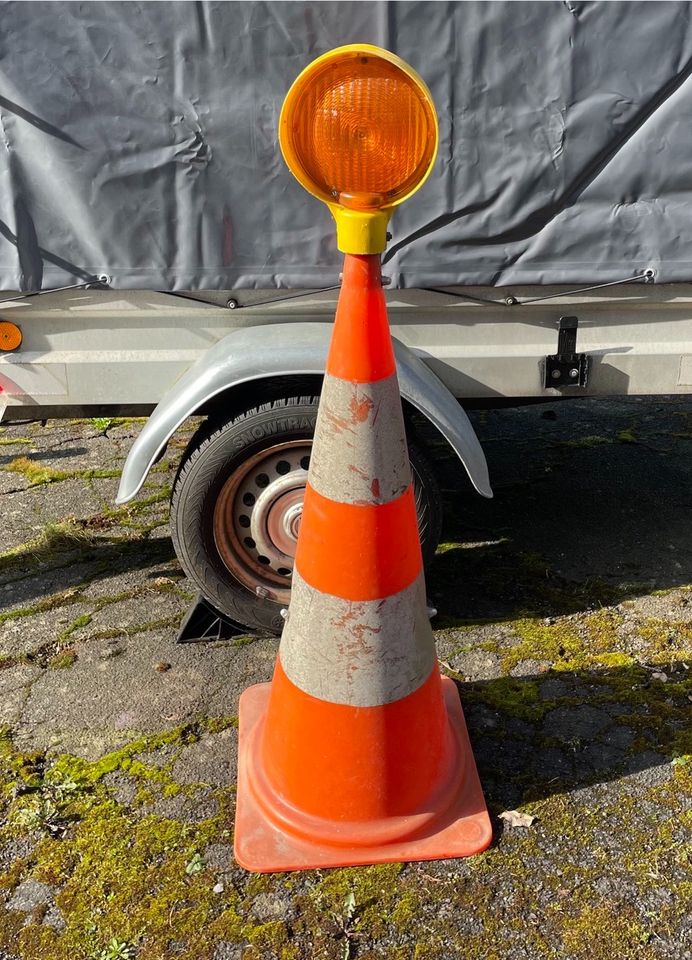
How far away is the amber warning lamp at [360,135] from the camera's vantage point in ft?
6.62

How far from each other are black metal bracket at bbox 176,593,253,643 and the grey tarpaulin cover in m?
1.23

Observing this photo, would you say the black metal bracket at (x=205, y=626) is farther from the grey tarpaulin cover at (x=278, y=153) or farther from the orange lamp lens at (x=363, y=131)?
the orange lamp lens at (x=363, y=131)

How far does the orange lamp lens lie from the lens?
6.63 ft

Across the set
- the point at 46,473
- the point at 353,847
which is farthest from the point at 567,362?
the point at 46,473

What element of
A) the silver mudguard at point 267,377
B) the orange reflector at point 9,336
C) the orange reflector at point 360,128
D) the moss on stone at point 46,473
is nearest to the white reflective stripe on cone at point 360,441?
the orange reflector at point 360,128

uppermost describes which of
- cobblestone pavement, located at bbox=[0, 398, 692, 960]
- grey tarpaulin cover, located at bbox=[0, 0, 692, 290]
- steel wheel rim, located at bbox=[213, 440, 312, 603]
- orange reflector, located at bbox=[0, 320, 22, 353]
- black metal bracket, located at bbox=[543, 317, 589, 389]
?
grey tarpaulin cover, located at bbox=[0, 0, 692, 290]

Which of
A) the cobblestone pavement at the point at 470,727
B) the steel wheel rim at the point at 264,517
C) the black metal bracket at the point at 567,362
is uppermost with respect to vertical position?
the black metal bracket at the point at 567,362

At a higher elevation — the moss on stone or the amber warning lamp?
the amber warning lamp

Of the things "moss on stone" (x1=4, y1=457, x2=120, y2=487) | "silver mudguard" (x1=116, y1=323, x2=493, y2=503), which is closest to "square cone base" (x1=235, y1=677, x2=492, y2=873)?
"silver mudguard" (x1=116, y1=323, x2=493, y2=503)

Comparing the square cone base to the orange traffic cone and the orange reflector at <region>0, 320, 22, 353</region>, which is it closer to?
the orange traffic cone

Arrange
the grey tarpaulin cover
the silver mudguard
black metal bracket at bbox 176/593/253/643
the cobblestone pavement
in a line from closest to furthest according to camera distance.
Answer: the cobblestone pavement → the grey tarpaulin cover → the silver mudguard → black metal bracket at bbox 176/593/253/643

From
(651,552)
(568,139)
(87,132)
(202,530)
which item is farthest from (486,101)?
(651,552)

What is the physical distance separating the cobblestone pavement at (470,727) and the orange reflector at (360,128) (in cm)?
172

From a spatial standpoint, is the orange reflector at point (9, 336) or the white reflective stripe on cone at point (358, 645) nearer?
the white reflective stripe on cone at point (358, 645)
